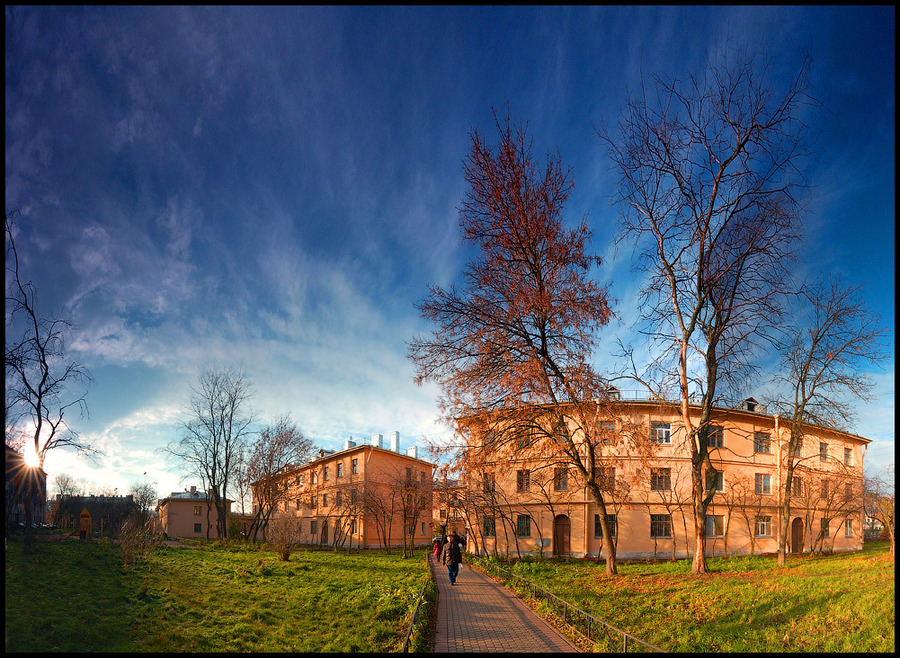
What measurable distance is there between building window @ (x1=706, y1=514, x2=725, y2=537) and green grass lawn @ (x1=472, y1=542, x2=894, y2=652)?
17.8 m

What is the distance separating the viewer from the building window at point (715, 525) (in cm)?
3325

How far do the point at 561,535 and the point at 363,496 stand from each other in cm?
1584

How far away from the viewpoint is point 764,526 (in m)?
34.8

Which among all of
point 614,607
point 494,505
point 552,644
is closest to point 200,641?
point 552,644

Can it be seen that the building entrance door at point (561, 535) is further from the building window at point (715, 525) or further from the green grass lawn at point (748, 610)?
the green grass lawn at point (748, 610)

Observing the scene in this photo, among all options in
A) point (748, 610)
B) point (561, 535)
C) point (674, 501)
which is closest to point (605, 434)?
point (748, 610)

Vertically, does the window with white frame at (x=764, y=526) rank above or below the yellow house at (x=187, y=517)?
above

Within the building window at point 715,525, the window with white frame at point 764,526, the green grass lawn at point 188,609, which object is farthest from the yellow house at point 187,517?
the window with white frame at point 764,526

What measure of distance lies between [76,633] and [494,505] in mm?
24104

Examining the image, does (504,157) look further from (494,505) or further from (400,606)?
(494,505)

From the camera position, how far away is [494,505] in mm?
29750

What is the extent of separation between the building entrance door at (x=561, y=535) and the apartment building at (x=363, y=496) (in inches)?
354

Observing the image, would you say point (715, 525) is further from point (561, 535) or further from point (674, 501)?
point (561, 535)

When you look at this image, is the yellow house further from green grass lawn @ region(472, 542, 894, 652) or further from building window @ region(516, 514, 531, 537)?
green grass lawn @ region(472, 542, 894, 652)
